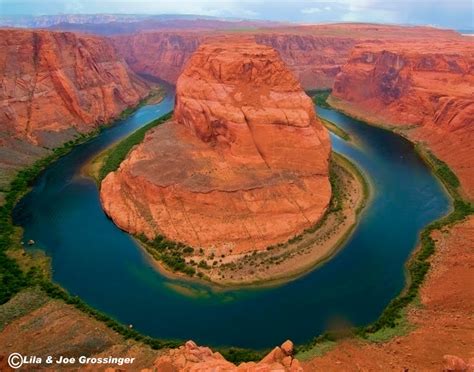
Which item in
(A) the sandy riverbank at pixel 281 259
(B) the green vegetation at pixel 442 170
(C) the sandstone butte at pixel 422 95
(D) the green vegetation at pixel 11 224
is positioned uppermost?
(C) the sandstone butte at pixel 422 95

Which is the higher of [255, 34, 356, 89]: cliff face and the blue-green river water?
[255, 34, 356, 89]: cliff face

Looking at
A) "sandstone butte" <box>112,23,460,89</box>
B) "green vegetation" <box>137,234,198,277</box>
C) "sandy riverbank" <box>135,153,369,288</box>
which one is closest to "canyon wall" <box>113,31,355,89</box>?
"sandstone butte" <box>112,23,460,89</box>

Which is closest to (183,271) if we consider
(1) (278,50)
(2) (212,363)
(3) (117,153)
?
(2) (212,363)

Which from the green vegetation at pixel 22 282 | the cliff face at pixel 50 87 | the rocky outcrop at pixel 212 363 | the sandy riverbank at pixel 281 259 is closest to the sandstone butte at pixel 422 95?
the sandy riverbank at pixel 281 259

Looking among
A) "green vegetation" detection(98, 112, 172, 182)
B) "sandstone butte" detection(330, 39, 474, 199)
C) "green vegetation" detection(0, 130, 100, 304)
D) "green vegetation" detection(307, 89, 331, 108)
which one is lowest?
"green vegetation" detection(0, 130, 100, 304)

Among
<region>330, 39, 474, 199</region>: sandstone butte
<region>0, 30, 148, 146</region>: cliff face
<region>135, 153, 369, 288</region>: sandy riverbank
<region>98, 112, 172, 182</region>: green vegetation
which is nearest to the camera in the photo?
<region>135, 153, 369, 288</region>: sandy riverbank

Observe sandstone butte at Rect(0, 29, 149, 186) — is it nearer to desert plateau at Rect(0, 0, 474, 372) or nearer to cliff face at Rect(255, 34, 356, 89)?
desert plateau at Rect(0, 0, 474, 372)

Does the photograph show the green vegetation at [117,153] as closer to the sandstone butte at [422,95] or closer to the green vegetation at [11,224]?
the green vegetation at [11,224]

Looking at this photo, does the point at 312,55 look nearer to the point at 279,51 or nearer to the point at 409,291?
the point at 279,51
